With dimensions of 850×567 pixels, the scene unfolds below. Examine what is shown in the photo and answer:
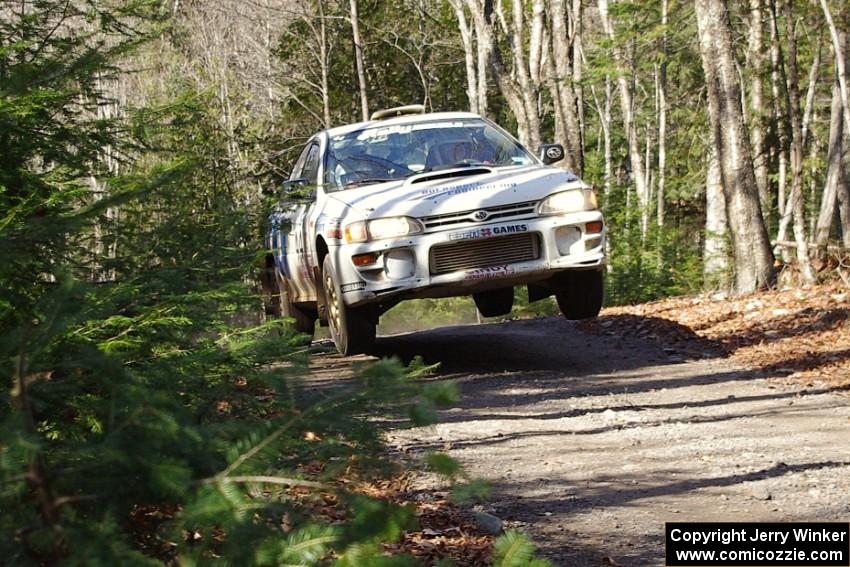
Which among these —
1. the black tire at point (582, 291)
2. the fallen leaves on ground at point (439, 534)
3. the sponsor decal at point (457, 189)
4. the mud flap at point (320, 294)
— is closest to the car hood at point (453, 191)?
the sponsor decal at point (457, 189)

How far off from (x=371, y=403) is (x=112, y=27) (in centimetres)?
434

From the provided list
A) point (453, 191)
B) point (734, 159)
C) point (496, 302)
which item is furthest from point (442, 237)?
point (734, 159)

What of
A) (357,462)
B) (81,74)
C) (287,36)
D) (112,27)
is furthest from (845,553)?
(287,36)

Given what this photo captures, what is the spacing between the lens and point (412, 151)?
10172mm

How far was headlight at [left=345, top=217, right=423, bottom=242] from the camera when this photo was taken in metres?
8.75

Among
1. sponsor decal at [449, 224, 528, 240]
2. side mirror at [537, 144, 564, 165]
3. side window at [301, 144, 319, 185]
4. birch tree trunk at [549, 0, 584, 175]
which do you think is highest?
birch tree trunk at [549, 0, 584, 175]

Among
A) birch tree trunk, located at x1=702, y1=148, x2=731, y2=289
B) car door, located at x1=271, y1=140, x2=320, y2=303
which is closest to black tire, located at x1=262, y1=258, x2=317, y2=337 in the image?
car door, located at x1=271, y1=140, x2=320, y2=303

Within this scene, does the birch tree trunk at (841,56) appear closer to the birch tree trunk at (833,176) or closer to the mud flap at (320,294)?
the birch tree trunk at (833,176)

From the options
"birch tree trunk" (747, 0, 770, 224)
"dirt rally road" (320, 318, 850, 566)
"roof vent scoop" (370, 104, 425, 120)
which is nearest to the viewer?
"dirt rally road" (320, 318, 850, 566)

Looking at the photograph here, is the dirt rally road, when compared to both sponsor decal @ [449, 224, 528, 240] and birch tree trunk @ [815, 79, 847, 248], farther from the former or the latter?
birch tree trunk @ [815, 79, 847, 248]

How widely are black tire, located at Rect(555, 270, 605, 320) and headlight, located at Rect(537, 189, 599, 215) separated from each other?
74 centimetres

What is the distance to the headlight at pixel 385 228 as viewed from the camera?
875 centimetres

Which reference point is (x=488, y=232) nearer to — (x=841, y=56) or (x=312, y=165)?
(x=312, y=165)

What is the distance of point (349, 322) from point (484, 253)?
126cm
